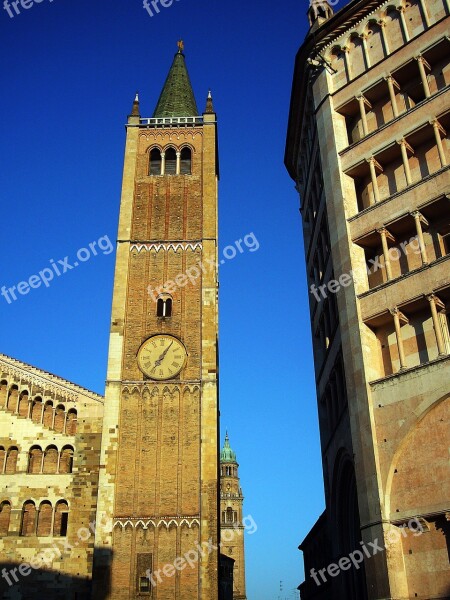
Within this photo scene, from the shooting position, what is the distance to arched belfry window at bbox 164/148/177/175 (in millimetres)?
38688

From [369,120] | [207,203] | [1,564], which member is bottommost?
[1,564]

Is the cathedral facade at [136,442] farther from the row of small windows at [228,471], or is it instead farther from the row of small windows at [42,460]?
the row of small windows at [228,471]

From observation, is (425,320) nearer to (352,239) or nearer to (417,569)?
(352,239)

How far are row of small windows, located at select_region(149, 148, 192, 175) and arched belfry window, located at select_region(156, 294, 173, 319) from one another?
342 inches

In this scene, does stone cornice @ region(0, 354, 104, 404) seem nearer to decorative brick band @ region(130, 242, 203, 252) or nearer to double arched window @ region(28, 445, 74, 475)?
double arched window @ region(28, 445, 74, 475)

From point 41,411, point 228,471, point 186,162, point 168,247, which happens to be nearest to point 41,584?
point 41,411

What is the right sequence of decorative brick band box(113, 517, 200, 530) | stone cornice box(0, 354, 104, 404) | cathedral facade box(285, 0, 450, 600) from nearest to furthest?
cathedral facade box(285, 0, 450, 600)
decorative brick band box(113, 517, 200, 530)
stone cornice box(0, 354, 104, 404)

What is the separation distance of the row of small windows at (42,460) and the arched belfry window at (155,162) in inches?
666

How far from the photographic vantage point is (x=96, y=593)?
87.7 ft

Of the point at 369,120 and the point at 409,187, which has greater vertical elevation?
the point at 369,120

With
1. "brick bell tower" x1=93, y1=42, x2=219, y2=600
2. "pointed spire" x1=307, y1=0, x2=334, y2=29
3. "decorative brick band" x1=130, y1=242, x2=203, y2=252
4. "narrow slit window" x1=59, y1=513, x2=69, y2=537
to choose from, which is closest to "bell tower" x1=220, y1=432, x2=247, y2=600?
"narrow slit window" x1=59, y1=513, x2=69, y2=537

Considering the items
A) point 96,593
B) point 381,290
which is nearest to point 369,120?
point 381,290

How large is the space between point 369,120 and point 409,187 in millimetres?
3717

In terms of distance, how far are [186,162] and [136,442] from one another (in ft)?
57.8
